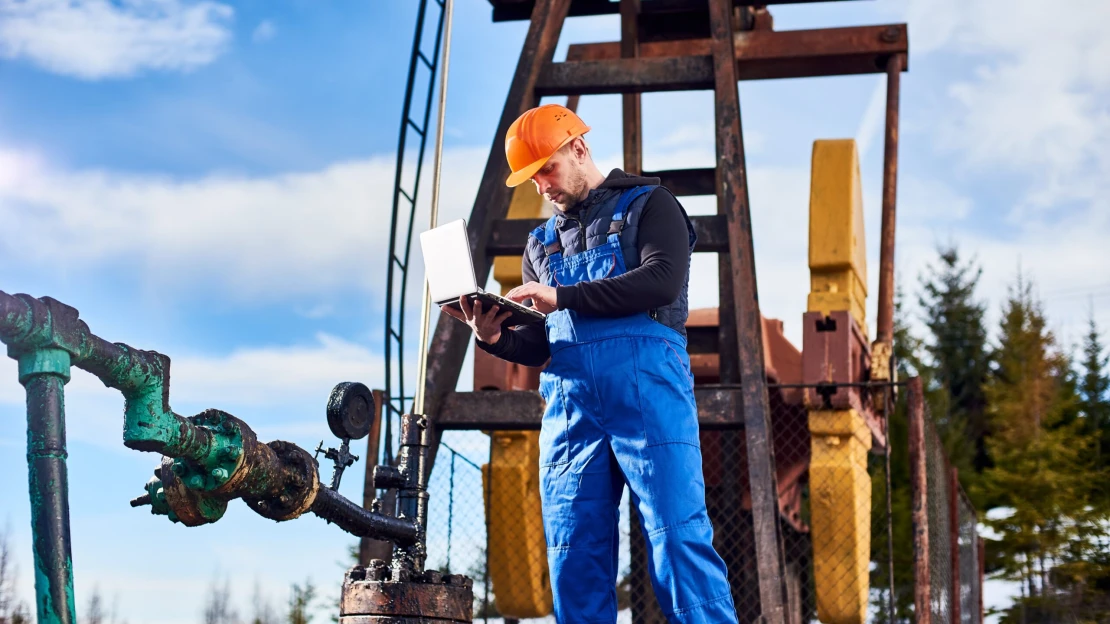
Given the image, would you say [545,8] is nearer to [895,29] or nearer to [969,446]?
[895,29]

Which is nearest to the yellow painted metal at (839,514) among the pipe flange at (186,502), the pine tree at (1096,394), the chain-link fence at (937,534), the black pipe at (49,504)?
the chain-link fence at (937,534)

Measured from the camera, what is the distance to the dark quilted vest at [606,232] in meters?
3.72

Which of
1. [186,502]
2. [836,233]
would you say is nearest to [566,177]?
[186,502]

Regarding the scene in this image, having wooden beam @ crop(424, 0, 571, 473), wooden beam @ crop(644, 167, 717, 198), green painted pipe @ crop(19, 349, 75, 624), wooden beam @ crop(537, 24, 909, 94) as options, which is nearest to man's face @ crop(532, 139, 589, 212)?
green painted pipe @ crop(19, 349, 75, 624)

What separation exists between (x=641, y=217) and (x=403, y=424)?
3.43ft

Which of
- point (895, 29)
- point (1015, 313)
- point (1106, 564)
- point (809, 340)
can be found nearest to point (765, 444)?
point (809, 340)

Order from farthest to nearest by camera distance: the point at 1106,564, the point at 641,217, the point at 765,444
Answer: the point at 1106,564 < the point at 765,444 < the point at 641,217

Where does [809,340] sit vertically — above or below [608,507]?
above

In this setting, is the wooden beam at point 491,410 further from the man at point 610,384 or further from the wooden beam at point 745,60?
the man at point 610,384

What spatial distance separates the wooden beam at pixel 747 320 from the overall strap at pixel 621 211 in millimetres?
2255

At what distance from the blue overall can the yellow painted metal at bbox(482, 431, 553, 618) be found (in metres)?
3.96

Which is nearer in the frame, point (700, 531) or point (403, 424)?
point (700, 531)

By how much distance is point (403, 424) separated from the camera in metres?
4.12

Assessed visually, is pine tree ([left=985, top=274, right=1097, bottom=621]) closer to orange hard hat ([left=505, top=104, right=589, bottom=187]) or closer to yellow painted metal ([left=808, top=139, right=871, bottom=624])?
yellow painted metal ([left=808, top=139, right=871, bottom=624])
